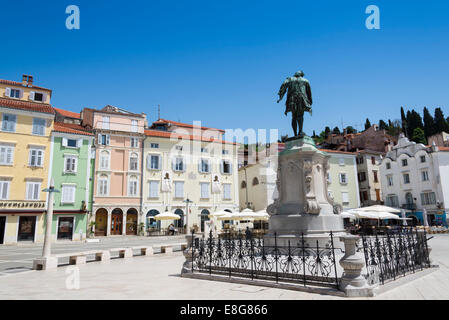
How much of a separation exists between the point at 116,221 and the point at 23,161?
36.9 feet

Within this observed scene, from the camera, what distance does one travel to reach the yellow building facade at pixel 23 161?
29606mm

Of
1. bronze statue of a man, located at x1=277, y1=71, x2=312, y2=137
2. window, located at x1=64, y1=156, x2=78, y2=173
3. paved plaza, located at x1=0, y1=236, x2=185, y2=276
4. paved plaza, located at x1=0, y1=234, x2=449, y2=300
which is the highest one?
window, located at x1=64, y1=156, x2=78, y2=173

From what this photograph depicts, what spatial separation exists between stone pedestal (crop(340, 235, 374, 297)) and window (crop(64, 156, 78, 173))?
32811 mm

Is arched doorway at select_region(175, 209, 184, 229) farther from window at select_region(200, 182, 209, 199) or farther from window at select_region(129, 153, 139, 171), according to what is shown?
window at select_region(129, 153, 139, 171)

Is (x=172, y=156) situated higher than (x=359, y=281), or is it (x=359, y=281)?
(x=172, y=156)

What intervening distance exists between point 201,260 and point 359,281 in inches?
191

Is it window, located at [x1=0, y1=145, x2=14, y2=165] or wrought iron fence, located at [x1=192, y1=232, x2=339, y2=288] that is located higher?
window, located at [x1=0, y1=145, x2=14, y2=165]

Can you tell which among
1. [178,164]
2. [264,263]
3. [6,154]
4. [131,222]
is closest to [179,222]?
[131,222]

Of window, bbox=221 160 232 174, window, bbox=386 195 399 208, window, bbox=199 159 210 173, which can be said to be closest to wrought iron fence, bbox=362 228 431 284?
window, bbox=199 159 210 173

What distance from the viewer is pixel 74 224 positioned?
32469 millimetres

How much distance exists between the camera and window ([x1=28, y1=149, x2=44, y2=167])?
3148cm

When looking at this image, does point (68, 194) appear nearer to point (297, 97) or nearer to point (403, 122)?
point (297, 97)
